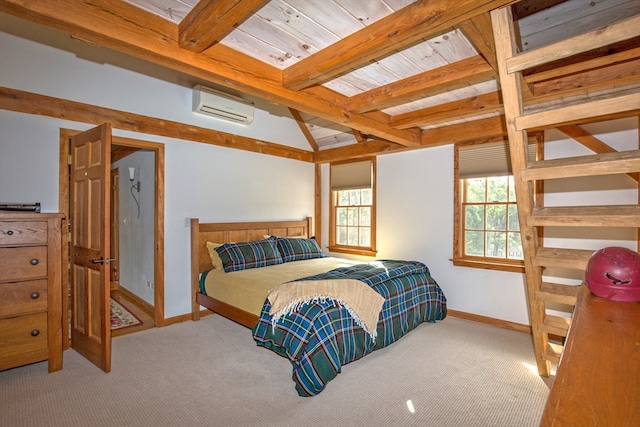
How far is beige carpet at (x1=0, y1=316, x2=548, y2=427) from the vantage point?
6.82 ft

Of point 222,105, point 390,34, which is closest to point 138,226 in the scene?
point 222,105

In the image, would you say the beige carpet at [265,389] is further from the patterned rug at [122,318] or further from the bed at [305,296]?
the patterned rug at [122,318]

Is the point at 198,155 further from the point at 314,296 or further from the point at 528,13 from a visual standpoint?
the point at 528,13

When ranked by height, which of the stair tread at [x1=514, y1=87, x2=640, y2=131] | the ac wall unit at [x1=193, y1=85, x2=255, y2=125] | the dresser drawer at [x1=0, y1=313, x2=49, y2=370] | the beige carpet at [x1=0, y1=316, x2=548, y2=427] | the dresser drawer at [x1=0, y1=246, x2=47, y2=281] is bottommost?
the beige carpet at [x1=0, y1=316, x2=548, y2=427]

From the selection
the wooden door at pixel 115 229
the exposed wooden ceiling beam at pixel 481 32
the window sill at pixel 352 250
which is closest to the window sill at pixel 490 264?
the window sill at pixel 352 250

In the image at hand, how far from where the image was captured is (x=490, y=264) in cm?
377

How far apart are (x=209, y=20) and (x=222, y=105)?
2496mm

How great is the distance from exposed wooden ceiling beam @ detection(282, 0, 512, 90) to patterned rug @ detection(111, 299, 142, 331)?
334cm

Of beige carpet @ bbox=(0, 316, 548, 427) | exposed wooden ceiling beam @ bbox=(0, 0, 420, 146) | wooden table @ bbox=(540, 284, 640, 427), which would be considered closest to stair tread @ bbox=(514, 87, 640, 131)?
wooden table @ bbox=(540, 284, 640, 427)

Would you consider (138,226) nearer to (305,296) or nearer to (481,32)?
(305,296)

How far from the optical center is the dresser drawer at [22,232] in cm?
243

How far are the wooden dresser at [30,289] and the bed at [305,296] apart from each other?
1.44 meters

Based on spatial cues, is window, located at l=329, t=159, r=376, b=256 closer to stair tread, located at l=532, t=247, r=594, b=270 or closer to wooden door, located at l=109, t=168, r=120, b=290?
stair tread, located at l=532, t=247, r=594, b=270

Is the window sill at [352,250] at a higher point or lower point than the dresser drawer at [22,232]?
lower
